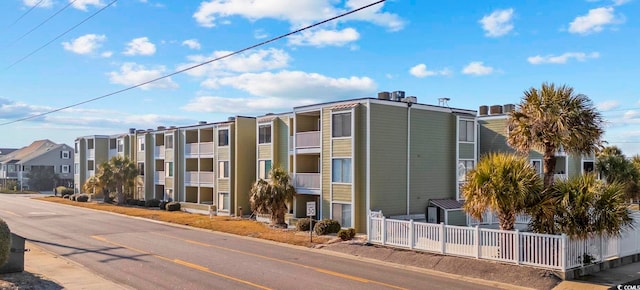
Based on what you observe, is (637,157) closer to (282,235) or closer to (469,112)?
(469,112)

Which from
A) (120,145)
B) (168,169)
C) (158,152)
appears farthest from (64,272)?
(120,145)

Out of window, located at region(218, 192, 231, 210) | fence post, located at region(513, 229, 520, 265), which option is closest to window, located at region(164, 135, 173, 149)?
window, located at region(218, 192, 231, 210)

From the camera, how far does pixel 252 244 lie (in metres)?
26.5

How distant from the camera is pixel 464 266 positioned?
19.3 meters

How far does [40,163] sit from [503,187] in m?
102

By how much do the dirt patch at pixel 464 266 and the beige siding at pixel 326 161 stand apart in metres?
7.67

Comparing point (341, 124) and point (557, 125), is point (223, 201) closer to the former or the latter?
point (341, 124)

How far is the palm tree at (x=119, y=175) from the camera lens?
56.5 m

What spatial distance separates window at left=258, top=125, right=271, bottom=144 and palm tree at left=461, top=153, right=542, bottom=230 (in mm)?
22080

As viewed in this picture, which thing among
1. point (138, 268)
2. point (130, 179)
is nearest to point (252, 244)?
point (138, 268)

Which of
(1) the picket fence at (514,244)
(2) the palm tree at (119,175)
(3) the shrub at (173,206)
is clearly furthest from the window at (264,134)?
(2) the palm tree at (119,175)

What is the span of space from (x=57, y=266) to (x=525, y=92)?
20.2 metres

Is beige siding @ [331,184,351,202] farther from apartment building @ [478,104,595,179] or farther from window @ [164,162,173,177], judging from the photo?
window @ [164,162,173,177]

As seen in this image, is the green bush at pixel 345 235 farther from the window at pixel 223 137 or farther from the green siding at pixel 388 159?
the window at pixel 223 137
